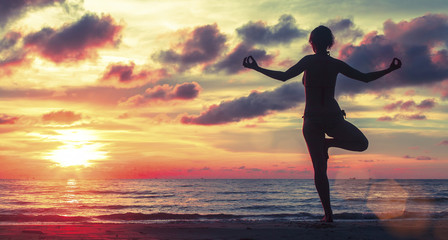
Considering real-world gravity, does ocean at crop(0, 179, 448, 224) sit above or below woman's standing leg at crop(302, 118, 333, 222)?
below

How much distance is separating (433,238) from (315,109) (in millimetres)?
1975

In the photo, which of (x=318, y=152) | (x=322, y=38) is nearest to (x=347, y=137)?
(x=318, y=152)

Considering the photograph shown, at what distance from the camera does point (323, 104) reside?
5.16m

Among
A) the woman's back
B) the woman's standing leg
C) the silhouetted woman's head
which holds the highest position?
the silhouetted woman's head

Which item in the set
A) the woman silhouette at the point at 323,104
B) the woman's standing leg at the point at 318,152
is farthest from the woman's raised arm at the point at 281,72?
the woman's standing leg at the point at 318,152

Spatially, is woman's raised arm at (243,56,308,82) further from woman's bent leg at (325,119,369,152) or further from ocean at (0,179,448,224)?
ocean at (0,179,448,224)

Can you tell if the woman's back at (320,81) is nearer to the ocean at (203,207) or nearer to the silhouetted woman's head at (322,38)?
the silhouetted woman's head at (322,38)

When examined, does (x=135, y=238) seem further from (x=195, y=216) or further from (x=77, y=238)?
(x=195, y=216)

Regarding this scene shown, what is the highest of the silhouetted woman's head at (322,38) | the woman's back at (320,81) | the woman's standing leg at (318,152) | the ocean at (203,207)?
the silhouetted woman's head at (322,38)

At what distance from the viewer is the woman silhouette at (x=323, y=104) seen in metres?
5.05

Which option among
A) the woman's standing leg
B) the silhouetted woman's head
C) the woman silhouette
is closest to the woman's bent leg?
the woman silhouette

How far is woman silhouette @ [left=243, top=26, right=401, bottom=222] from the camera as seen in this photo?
5047 millimetres

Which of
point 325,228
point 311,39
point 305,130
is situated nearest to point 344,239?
point 325,228

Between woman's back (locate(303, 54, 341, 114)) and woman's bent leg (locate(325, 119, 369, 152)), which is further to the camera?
woman's back (locate(303, 54, 341, 114))
